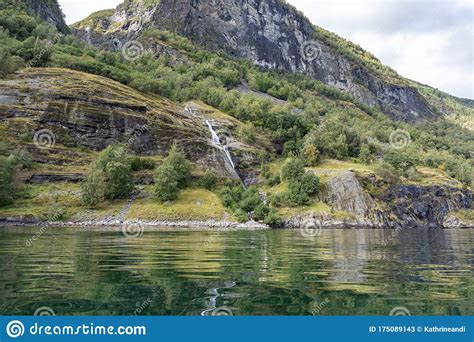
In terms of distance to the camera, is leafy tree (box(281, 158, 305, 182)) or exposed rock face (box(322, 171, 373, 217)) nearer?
exposed rock face (box(322, 171, 373, 217))

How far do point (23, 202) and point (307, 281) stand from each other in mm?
60207

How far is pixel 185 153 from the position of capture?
90.9 m
